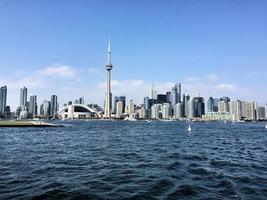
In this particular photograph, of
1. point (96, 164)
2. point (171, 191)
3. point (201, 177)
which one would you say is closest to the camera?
point (171, 191)

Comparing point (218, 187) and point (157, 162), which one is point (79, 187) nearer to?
point (218, 187)

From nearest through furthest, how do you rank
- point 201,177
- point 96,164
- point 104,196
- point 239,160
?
1. point 104,196
2. point 201,177
3. point 96,164
4. point 239,160

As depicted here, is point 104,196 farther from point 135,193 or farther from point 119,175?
point 119,175

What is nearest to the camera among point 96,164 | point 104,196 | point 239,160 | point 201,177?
point 104,196

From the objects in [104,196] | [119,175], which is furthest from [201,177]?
[104,196]

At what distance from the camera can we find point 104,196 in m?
19.8

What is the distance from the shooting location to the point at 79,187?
21984 millimetres

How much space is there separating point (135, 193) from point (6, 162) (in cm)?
1977

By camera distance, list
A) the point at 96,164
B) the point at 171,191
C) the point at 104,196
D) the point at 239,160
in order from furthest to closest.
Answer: the point at 239,160 → the point at 96,164 → the point at 171,191 → the point at 104,196

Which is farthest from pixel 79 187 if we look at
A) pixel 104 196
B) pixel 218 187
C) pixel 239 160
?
pixel 239 160

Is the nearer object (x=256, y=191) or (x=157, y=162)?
(x=256, y=191)

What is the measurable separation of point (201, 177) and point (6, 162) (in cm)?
2238

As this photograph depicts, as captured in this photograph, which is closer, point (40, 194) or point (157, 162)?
point (40, 194)

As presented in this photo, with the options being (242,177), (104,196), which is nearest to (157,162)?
(242,177)
